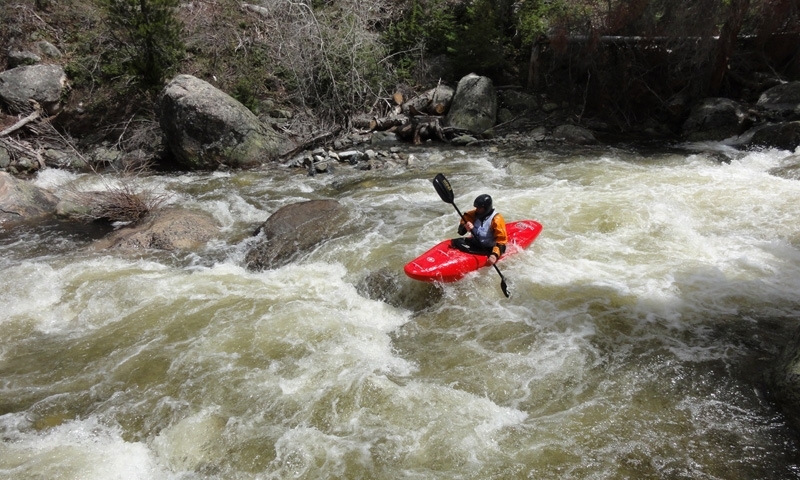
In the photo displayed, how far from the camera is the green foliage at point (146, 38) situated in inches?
385

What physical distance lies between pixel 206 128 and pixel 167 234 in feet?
11.9

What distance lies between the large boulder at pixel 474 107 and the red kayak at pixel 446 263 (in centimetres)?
571

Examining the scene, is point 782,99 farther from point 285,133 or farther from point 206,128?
point 206,128

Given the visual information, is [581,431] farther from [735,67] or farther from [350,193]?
[735,67]

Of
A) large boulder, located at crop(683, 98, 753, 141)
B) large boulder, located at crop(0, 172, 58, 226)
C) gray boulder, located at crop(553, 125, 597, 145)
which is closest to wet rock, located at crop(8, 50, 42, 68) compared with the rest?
large boulder, located at crop(0, 172, 58, 226)

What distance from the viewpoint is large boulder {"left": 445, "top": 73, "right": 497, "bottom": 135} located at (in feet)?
34.8

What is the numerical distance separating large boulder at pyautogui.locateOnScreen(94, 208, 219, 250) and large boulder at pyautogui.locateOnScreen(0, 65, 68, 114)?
6.00m

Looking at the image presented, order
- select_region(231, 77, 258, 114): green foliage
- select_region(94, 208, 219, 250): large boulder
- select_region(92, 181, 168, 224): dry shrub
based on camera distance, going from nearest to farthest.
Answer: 1. select_region(94, 208, 219, 250): large boulder
2. select_region(92, 181, 168, 224): dry shrub
3. select_region(231, 77, 258, 114): green foliage

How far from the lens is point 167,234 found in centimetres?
628

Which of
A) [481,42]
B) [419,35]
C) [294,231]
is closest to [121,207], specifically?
[294,231]

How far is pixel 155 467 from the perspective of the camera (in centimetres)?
314

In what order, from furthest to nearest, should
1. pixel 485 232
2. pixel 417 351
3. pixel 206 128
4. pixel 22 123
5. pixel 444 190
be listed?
pixel 22 123 < pixel 206 128 < pixel 444 190 < pixel 485 232 < pixel 417 351

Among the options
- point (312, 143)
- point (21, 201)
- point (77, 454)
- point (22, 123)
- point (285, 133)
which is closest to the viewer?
point (77, 454)

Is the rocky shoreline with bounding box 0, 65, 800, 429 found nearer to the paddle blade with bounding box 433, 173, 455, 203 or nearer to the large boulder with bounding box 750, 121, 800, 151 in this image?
the large boulder with bounding box 750, 121, 800, 151
